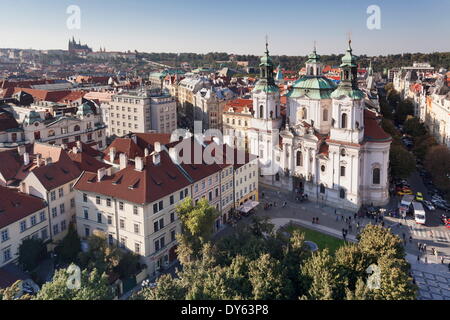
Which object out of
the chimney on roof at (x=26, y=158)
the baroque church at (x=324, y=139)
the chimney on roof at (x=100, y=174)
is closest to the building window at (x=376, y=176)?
the baroque church at (x=324, y=139)

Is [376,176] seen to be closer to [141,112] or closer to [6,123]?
[141,112]

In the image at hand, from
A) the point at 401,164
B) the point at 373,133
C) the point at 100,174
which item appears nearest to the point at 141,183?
the point at 100,174

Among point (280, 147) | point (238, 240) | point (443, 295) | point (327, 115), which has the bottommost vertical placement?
point (443, 295)

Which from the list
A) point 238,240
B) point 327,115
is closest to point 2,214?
point 238,240

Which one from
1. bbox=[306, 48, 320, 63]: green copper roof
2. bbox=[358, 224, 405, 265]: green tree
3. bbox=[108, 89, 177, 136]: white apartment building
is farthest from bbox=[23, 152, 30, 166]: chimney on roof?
bbox=[306, 48, 320, 63]: green copper roof

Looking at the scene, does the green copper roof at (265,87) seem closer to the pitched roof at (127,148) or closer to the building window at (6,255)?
the pitched roof at (127,148)
